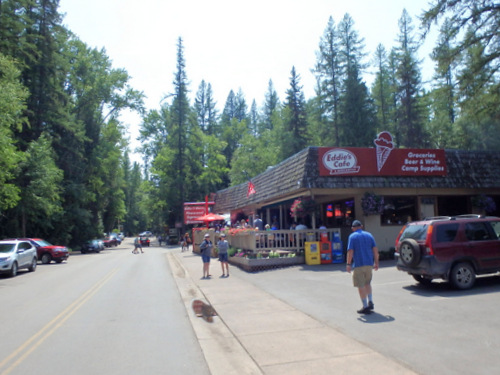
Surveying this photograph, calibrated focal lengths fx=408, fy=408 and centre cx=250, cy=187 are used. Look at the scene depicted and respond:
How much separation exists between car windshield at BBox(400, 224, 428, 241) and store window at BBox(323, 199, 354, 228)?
871cm

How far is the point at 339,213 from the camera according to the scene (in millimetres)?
21500

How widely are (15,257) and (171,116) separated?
147 ft

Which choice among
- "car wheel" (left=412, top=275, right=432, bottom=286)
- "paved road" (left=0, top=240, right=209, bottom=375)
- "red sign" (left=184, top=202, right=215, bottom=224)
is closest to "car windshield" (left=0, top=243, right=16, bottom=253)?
"paved road" (left=0, top=240, right=209, bottom=375)

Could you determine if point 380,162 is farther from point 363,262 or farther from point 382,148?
point 363,262

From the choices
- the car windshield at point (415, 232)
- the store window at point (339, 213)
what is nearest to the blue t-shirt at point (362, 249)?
the car windshield at point (415, 232)

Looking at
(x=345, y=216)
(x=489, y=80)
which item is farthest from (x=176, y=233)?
(x=489, y=80)

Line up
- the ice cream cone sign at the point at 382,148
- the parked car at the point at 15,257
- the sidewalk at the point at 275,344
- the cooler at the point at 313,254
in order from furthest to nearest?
the parked car at the point at 15,257 → the ice cream cone sign at the point at 382,148 → the cooler at the point at 313,254 → the sidewalk at the point at 275,344

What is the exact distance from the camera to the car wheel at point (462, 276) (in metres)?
10.1

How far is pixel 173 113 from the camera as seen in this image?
61281 mm

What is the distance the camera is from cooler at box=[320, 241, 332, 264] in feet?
55.8

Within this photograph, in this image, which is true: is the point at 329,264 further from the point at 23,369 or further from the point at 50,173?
the point at 50,173

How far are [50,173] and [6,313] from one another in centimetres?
2857

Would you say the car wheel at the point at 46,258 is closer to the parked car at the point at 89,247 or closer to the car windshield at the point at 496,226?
the parked car at the point at 89,247

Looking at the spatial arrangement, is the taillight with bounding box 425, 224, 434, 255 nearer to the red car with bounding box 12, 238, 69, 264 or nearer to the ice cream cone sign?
the ice cream cone sign
